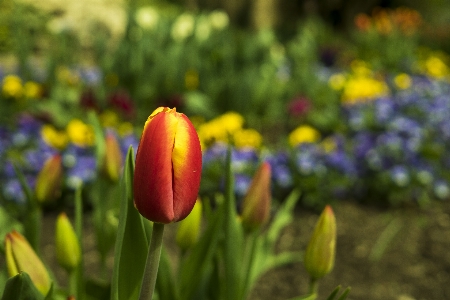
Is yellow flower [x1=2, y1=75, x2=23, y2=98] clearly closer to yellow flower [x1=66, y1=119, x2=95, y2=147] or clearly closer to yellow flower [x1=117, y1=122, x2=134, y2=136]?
yellow flower [x1=117, y1=122, x2=134, y2=136]

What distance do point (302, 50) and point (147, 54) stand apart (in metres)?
1.88

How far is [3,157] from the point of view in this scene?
2.43 m

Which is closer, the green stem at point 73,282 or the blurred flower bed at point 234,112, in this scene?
the green stem at point 73,282

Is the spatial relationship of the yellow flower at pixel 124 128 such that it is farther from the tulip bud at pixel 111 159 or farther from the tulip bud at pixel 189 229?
the tulip bud at pixel 189 229

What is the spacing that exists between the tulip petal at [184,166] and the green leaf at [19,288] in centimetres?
22

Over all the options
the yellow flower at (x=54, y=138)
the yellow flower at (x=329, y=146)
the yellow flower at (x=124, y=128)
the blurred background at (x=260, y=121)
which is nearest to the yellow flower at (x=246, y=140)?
the blurred background at (x=260, y=121)

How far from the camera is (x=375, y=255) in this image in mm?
2125

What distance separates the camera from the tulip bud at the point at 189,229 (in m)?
0.97

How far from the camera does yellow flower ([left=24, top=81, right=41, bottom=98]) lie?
3289 mm

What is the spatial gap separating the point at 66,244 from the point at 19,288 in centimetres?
29

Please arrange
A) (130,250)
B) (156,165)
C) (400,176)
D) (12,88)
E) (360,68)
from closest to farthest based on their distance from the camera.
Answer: (156,165), (130,250), (400,176), (12,88), (360,68)

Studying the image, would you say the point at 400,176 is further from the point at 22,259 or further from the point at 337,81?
the point at 337,81

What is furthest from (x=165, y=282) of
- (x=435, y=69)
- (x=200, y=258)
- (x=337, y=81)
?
(x=435, y=69)

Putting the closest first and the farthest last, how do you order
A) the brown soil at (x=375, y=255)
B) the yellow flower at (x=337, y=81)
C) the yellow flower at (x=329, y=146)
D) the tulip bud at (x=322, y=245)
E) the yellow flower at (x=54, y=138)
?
the tulip bud at (x=322, y=245) → the brown soil at (x=375, y=255) → the yellow flower at (x=54, y=138) → the yellow flower at (x=329, y=146) → the yellow flower at (x=337, y=81)
